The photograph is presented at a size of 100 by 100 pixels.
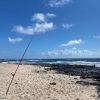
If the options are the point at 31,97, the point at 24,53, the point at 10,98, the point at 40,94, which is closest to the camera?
the point at 24,53

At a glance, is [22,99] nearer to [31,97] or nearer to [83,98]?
[31,97]

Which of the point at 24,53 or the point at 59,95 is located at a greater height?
the point at 24,53

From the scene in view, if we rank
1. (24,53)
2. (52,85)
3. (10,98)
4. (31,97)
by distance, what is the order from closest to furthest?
1. (24,53)
2. (10,98)
3. (31,97)
4. (52,85)

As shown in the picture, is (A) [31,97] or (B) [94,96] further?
(B) [94,96]

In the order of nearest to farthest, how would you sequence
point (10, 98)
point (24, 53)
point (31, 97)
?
point (24, 53) < point (10, 98) < point (31, 97)

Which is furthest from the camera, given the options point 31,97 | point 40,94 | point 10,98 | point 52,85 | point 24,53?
point 52,85

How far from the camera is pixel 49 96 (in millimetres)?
11016

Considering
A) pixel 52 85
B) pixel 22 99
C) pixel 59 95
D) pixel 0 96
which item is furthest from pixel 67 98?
pixel 52 85

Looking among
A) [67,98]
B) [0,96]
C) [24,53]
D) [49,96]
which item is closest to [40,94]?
[49,96]

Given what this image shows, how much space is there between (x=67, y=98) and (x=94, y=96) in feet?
5.73

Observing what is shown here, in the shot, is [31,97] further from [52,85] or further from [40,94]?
[52,85]

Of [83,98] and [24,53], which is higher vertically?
[24,53]

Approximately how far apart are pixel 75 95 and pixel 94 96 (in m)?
0.99

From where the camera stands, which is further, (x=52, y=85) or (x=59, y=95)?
(x=52, y=85)
